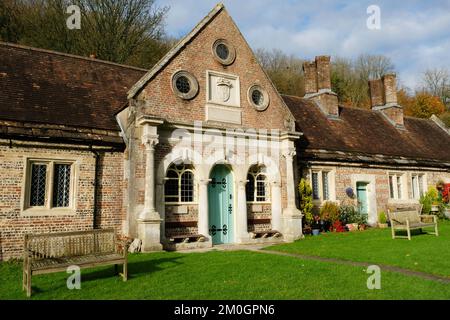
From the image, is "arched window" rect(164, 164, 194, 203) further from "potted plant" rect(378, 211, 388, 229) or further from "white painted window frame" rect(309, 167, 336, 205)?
"potted plant" rect(378, 211, 388, 229)

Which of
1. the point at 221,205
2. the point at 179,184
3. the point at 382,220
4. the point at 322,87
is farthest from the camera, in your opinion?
the point at 322,87

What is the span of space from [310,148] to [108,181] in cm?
957

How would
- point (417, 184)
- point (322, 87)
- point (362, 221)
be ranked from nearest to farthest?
point (362, 221) → point (417, 184) → point (322, 87)

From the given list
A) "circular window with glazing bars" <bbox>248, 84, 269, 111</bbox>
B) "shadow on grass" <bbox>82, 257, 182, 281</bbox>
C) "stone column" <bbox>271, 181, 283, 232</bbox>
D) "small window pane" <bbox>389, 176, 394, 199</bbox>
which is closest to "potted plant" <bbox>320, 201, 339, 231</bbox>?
"stone column" <bbox>271, 181, 283, 232</bbox>

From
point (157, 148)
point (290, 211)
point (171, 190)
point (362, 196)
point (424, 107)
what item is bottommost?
point (290, 211)

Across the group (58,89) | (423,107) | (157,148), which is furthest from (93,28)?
(423,107)

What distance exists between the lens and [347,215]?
18.2 metres

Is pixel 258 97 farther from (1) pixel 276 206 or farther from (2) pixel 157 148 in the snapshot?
(2) pixel 157 148

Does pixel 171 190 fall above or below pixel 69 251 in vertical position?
above

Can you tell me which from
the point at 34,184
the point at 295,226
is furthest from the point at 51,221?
the point at 295,226

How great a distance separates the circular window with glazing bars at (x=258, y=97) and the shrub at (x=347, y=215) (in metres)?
6.62

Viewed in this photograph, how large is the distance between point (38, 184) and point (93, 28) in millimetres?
20253

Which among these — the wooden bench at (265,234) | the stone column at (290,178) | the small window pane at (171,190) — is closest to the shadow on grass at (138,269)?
the small window pane at (171,190)
